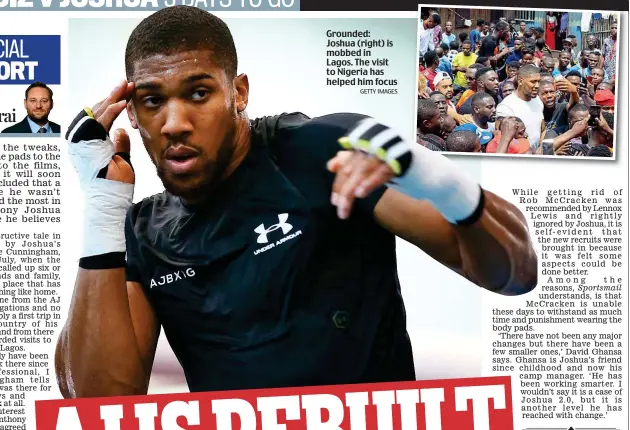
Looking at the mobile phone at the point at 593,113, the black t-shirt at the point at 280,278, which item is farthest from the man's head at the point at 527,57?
the black t-shirt at the point at 280,278

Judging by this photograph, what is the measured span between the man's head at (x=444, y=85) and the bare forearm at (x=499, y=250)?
0.35m

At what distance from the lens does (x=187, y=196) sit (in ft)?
7.49

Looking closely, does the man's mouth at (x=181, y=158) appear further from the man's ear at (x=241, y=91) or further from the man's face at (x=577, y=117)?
the man's face at (x=577, y=117)

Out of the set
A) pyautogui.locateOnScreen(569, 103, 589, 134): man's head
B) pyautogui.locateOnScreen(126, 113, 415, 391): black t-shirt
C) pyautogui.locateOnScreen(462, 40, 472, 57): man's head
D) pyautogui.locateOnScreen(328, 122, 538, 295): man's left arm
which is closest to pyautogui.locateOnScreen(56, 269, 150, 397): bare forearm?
pyautogui.locateOnScreen(126, 113, 415, 391): black t-shirt

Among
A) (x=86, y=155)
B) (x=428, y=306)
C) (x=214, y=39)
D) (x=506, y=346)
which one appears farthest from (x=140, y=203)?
A: (x=506, y=346)

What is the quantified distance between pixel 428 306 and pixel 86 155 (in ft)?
3.64

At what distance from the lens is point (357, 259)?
2.23 m

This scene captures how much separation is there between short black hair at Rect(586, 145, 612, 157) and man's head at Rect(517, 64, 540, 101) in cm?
24

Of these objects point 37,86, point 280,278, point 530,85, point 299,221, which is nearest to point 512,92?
point 530,85

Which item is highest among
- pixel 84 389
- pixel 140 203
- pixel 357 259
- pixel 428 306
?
pixel 140 203

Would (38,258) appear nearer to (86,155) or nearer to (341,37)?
(86,155)

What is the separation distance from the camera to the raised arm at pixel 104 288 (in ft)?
7.41

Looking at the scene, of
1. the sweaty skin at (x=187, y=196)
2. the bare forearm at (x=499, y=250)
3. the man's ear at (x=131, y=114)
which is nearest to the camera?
the bare forearm at (x=499, y=250)

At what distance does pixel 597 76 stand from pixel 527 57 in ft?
0.75
